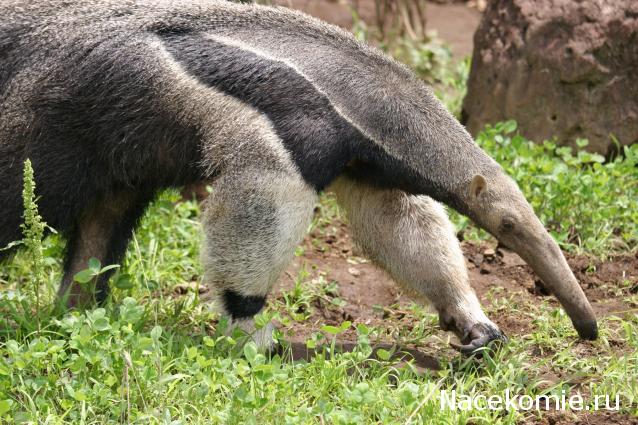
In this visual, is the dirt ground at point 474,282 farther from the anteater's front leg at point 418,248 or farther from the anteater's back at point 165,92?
the anteater's back at point 165,92

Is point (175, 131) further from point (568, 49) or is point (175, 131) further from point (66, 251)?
point (568, 49)

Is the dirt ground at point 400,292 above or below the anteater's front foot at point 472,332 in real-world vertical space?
below

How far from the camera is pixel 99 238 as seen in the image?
6.40 m

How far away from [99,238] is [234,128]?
1.42 m

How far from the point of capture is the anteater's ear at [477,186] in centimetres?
558

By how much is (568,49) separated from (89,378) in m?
5.30

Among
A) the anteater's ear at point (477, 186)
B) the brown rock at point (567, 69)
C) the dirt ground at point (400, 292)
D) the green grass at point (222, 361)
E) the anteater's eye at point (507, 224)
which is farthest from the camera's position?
the brown rock at point (567, 69)

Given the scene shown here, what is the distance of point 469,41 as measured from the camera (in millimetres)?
12852

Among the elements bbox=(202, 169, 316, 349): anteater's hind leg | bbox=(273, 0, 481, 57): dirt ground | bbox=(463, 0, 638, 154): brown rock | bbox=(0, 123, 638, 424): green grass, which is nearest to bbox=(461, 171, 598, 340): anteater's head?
bbox=(0, 123, 638, 424): green grass

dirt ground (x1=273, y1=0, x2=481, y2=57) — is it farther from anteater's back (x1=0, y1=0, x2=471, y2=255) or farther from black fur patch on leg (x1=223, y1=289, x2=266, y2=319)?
black fur patch on leg (x1=223, y1=289, x2=266, y2=319)

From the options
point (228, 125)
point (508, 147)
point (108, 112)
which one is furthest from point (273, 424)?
point (508, 147)

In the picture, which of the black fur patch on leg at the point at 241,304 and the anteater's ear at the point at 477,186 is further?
the black fur patch on leg at the point at 241,304
